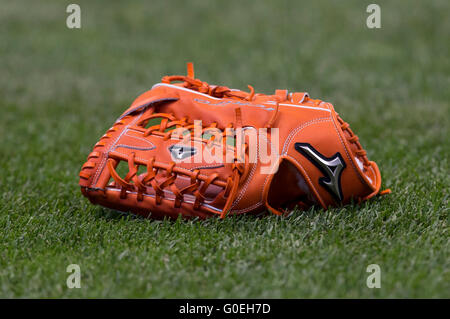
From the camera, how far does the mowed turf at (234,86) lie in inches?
88.8

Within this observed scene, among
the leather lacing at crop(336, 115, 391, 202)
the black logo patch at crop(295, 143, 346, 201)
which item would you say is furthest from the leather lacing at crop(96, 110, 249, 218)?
the leather lacing at crop(336, 115, 391, 202)

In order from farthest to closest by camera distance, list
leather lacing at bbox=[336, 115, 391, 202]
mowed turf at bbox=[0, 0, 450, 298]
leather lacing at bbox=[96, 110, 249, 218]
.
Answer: leather lacing at bbox=[336, 115, 391, 202] < leather lacing at bbox=[96, 110, 249, 218] < mowed turf at bbox=[0, 0, 450, 298]

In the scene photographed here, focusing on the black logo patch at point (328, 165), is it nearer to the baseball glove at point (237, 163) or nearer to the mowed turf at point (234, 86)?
the baseball glove at point (237, 163)

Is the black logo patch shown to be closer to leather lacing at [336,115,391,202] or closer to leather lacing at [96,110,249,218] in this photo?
leather lacing at [336,115,391,202]

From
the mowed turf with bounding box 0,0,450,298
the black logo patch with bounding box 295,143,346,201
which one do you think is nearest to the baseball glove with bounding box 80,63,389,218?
the black logo patch with bounding box 295,143,346,201

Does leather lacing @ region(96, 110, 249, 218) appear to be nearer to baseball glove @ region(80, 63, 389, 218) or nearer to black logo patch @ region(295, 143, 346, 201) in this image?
baseball glove @ region(80, 63, 389, 218)

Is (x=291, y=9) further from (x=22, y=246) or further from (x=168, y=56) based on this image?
(x=22, y=246)

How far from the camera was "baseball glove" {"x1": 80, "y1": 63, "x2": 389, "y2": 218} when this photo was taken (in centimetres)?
272

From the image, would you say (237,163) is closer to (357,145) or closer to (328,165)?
(328,165)

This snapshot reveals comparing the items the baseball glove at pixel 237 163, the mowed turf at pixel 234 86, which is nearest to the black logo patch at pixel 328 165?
the baseball glove at pixel 237 163

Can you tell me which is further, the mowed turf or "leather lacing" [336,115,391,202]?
"leather lacing" [336,115,391,202]

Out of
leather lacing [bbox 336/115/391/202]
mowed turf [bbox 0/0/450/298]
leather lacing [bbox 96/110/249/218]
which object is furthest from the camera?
leather lacing [bbox 336/115/391/202]

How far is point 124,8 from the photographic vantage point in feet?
31.8

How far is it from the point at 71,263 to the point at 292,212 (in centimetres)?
109
